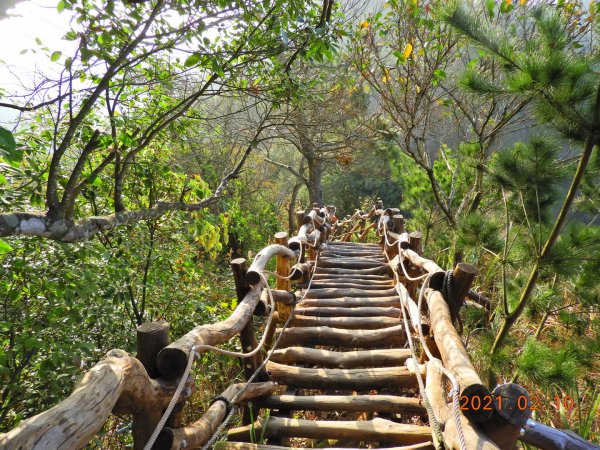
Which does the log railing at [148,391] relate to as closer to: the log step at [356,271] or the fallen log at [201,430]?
the fallen log at [201,430]

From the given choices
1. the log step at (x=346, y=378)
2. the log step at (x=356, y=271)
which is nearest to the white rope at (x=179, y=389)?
the log step at (x=346, y=378)

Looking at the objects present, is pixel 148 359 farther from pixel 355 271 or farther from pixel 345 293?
pixel 355 271

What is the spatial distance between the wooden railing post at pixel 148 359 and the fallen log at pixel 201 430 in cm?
5

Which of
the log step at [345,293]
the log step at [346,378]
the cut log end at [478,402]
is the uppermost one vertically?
the cut log end at [478,402]

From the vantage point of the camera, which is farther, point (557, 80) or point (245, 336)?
point (245, 336)

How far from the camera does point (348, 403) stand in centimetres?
232

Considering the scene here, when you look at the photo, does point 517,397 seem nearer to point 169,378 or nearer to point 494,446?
point 494,446

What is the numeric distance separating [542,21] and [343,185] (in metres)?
17.3

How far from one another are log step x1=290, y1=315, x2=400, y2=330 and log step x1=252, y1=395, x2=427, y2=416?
1.14 m

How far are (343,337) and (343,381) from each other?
679 millimetres

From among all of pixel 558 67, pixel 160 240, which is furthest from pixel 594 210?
pixel 160 240

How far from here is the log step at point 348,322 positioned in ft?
11.4

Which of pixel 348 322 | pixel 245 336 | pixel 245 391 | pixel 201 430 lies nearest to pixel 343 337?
pixel 348 322

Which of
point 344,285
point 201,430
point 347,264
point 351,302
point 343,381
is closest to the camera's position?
point 201,430
